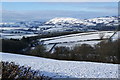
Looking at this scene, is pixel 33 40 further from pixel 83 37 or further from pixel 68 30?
pixel 83 37

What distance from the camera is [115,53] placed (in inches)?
653

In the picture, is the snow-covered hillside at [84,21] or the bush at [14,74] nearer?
the bush at [14,74]

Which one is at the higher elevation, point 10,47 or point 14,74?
point 14,74

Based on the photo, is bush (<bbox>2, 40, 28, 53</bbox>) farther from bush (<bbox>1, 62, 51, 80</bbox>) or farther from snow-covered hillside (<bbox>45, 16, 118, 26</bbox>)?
bush (<bbox>1, 62, 51, 80</bbox>)

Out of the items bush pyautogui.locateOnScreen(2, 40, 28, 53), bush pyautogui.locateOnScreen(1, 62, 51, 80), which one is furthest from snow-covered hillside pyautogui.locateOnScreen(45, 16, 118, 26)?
bush pyautogui.locateOnScreen(1, 62, 51, 80)

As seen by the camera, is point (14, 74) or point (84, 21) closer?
point (14, 74)

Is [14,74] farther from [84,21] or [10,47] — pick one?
[84,21]

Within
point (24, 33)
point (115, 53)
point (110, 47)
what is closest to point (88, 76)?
point (115, 53)

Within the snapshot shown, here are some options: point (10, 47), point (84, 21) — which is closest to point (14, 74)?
point (10, 47)

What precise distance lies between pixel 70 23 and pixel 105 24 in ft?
21.5

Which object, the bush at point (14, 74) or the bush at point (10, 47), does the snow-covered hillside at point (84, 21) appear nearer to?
the bush at point (10, 47)

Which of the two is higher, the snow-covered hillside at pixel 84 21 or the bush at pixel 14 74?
the snow-covered hillside at pixel 84 21

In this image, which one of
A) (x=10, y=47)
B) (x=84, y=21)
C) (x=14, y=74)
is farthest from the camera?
(x=84, y=21)

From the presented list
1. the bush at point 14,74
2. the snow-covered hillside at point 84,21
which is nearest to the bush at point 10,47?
the snow-covered hillside at point 84,21
